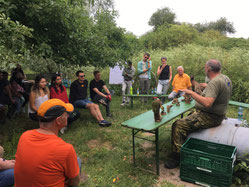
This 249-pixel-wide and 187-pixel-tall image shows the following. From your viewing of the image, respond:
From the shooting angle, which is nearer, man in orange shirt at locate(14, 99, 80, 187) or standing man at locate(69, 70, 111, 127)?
man in orange shirt at locate(14, 99, 80, 187)

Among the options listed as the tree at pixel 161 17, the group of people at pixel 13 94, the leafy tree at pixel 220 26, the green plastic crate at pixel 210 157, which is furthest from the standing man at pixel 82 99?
the leafy tree at pixel 220 26

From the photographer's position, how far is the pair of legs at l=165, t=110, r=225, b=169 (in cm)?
365

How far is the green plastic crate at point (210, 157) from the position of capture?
2.95 metres

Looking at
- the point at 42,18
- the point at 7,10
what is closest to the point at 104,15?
the point at 42,18

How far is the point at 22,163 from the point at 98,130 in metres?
3.85

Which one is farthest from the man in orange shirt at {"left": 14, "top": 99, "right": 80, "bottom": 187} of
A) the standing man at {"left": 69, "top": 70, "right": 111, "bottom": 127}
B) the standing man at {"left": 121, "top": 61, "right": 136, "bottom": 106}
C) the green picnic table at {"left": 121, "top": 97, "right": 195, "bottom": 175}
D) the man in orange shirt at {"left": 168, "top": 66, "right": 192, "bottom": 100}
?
the standing man at {"left": 121, "top": 61, "right": 136, "bottom": 106}

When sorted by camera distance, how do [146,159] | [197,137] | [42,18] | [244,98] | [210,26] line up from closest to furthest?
1. [197,137]
2. [146,159]
3. [42,18]
4. [244,98]
5. [210,26]

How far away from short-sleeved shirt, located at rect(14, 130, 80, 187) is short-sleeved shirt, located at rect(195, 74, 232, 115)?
2488 mm

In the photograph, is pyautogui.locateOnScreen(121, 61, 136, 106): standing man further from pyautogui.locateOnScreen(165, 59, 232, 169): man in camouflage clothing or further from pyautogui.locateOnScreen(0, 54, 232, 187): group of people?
pyautogui.locateOnScreen(165, 59, 232, 169): man in camouflage clothing

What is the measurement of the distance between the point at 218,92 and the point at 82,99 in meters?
4.00

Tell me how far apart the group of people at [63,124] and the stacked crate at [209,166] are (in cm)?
40

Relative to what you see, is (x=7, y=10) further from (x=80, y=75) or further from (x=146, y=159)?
(x=146, y=159)

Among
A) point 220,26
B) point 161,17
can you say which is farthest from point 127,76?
point 220,26

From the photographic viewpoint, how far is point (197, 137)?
3.68 m
